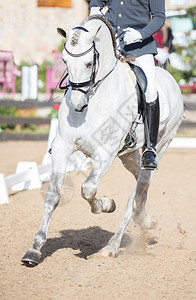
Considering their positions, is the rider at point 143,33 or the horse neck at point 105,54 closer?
the horse neck at point 105,54

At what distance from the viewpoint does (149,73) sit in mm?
5410

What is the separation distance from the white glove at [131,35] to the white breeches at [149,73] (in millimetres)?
375

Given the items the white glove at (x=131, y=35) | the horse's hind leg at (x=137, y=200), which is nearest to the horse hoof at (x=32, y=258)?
the horse's hind leg at (x=137, y=200)

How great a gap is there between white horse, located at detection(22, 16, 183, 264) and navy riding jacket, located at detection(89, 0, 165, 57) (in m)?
0.30

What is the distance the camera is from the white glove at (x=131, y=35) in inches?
198

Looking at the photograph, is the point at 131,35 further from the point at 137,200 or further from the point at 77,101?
the point at 137,200

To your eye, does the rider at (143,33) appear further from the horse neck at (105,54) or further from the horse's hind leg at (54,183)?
the horse's hind leg at (54,183)

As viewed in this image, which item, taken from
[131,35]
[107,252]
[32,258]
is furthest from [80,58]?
[107,252]

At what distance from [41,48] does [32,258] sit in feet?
54.1

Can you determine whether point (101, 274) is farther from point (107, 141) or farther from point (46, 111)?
point (46, 111)

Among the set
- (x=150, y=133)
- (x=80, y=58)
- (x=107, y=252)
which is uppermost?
(x=80, y=58)

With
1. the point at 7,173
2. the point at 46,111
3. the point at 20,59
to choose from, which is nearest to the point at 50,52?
the point at 20,59

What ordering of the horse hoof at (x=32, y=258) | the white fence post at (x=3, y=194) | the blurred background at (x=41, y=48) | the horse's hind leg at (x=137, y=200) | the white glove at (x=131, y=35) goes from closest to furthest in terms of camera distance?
the horse hoof at (x=32, y=258), the white glove at (x=131, y=35), the horse's hind leg at (x=137, y=200), the white fence post at (x=3, y=194), the blurred background at (x=41, y=48)

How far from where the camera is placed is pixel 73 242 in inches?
227
